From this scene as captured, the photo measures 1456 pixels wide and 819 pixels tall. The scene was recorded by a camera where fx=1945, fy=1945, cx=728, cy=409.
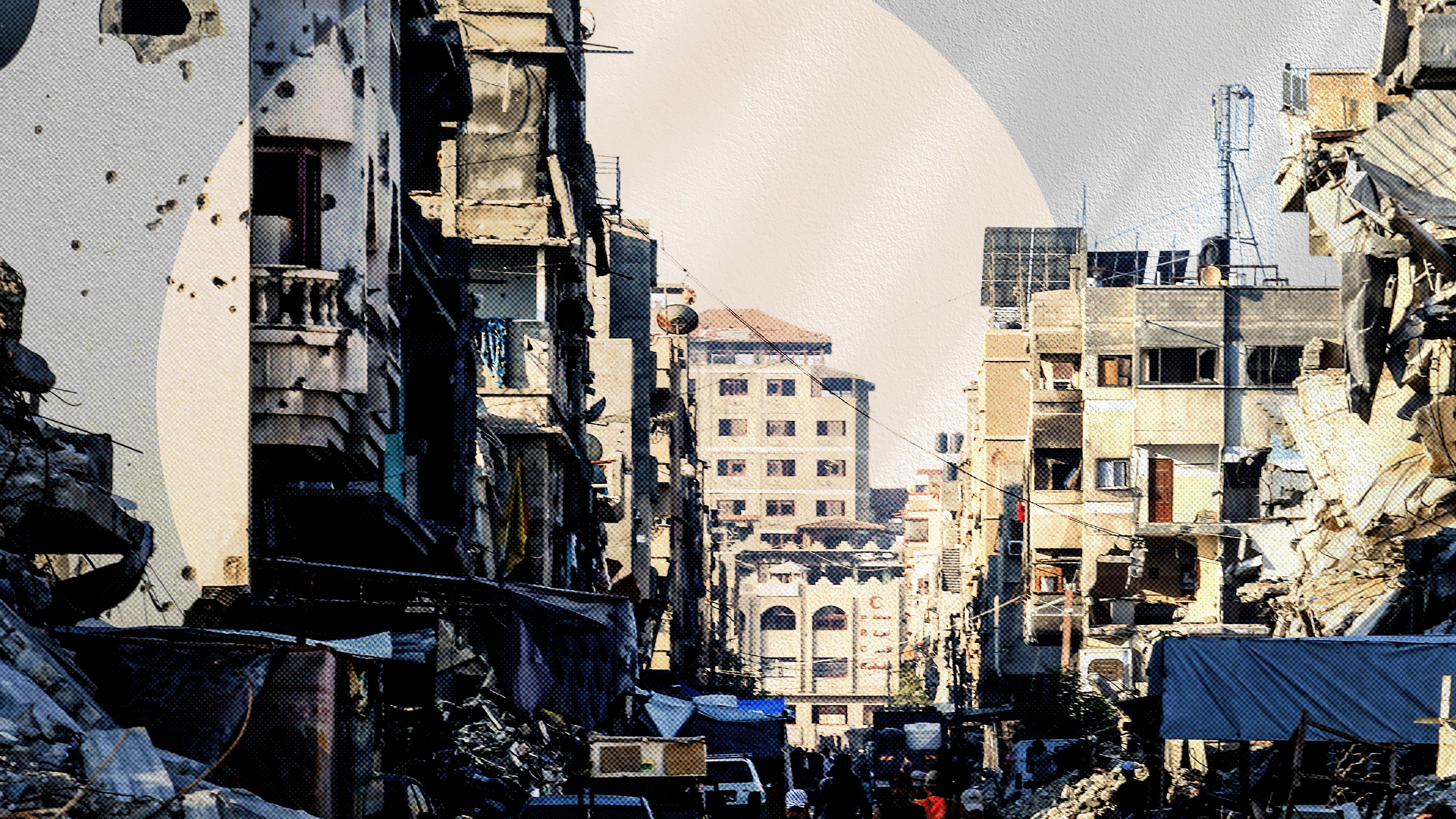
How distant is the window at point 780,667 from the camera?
458 feet

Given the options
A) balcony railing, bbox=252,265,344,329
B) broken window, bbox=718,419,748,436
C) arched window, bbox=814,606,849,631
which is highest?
balcony railing, bbox=252,265,344,329

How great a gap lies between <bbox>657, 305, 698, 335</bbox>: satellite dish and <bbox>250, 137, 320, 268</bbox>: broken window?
174 ft

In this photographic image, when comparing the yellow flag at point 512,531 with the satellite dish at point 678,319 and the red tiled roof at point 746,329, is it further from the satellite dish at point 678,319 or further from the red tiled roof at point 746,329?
the red tiled roof at point 746,329

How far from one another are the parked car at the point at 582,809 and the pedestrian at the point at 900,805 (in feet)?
12.0

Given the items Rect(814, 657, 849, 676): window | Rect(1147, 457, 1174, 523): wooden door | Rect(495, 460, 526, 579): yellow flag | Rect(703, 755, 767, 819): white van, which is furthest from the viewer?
Rect(814, 657, 849, 676): window

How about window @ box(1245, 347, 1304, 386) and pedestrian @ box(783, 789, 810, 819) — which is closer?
pedestrian @ box(783, 789, 810, 819)

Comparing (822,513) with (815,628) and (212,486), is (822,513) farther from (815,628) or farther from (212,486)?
(212,486)

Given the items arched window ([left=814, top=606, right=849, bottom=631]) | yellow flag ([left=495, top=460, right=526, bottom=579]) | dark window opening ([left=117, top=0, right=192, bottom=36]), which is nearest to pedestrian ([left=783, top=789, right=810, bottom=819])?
dark window opening ([left=117, top=0, right=192, bottom=36])

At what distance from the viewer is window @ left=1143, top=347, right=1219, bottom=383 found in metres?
57.0

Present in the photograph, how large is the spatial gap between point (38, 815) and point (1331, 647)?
1317 centimetres

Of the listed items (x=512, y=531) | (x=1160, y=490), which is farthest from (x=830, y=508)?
(x=512, y=531)

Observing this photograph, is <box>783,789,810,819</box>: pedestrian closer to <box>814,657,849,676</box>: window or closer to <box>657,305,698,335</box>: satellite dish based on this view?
<box>657,305,698,335</box>: satellite dish

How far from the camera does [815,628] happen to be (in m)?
142

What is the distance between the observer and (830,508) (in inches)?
6624
